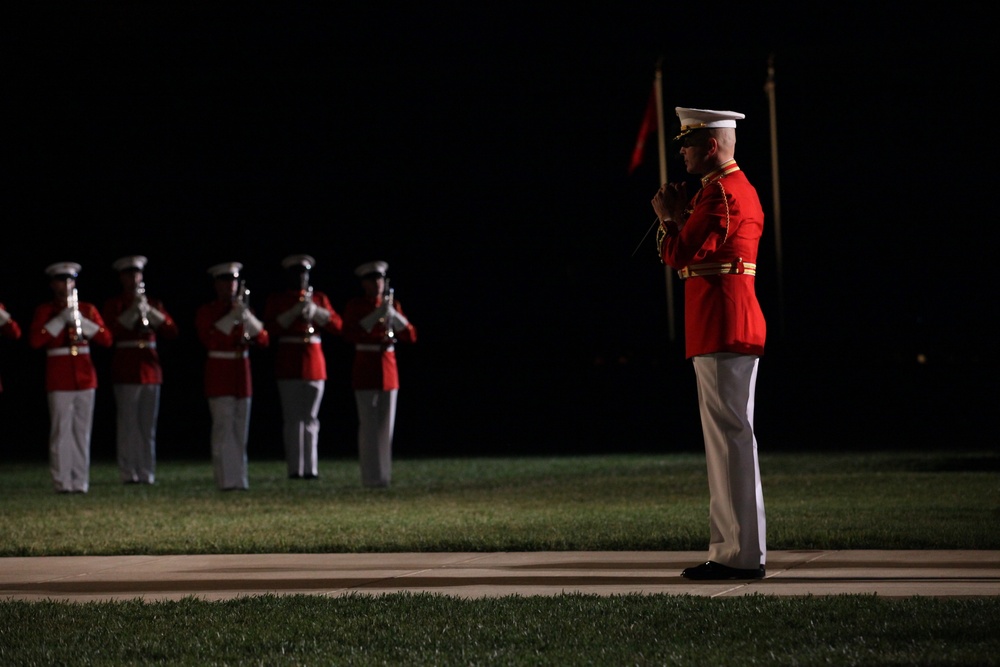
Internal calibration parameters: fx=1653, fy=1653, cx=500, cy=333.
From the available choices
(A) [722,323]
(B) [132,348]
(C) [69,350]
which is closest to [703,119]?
(A) [722,323]

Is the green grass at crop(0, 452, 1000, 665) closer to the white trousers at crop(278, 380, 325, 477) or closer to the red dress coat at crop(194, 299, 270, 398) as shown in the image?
the white trousers at crop(278, 380, 325, 477)

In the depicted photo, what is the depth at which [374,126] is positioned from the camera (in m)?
34.5

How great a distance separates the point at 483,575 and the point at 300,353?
30.6 feet

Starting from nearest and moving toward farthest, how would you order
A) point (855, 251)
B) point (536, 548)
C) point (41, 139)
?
point (536, 548) < point (41, 139) < point (855, 251)

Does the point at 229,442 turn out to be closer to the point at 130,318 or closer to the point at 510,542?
the point at 130,318

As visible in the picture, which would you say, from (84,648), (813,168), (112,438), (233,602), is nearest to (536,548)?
(233,602)

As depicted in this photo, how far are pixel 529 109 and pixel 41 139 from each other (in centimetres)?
1004

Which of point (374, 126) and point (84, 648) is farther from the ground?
point (374, 126)

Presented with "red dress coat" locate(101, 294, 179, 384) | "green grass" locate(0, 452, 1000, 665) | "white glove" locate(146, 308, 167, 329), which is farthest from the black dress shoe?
"red dress coat" locate(101, 294, 179, 384)

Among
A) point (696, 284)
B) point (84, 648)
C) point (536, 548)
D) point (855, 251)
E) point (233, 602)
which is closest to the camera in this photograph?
point (84, 648)

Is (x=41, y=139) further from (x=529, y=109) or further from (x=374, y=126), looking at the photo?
(x=529, y=109)

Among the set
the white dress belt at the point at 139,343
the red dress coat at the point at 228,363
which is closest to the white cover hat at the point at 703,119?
the red dress coat at the point at 228,363

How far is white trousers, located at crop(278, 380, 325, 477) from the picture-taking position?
658 inches

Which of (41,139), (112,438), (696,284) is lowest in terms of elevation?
(112,438)
